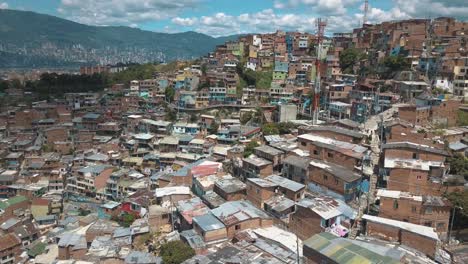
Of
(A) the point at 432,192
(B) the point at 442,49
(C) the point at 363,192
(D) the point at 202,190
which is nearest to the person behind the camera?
(A) the point at 432,192

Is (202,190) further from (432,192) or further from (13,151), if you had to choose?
(13,151)

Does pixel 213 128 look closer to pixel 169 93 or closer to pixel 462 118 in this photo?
pixel 169 93

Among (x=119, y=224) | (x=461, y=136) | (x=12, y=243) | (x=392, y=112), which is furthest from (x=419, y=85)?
(x=12, y=243)

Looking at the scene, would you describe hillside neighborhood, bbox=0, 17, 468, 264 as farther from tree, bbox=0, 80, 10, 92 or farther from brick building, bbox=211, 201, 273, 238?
tree, bbox=0, 80, 10, 92

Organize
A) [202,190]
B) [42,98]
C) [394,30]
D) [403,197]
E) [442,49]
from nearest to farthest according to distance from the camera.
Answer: [403,197] < [202,190] < [442,49] < [394,30] < [42,98]

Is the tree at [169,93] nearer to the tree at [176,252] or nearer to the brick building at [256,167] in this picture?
the brick building at [256,167]

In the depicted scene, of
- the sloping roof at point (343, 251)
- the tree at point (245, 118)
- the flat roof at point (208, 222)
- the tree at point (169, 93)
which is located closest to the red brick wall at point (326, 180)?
the sloping roof at point (343, 251)
